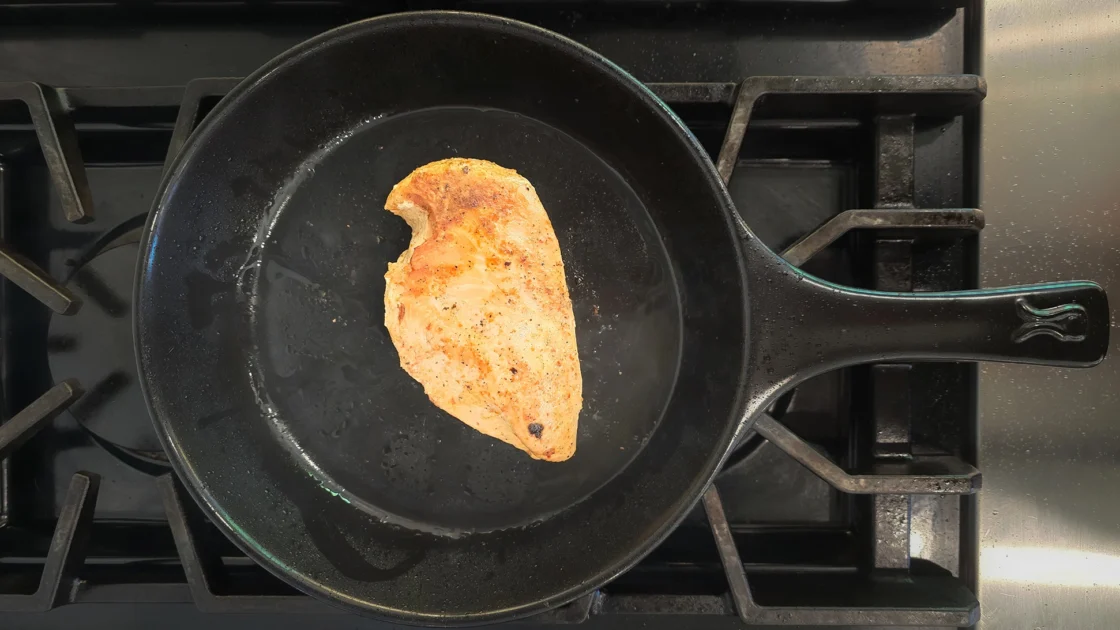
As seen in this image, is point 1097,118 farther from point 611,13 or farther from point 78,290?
point 78,290

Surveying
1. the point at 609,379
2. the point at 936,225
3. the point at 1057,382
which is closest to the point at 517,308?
the point at 609,379

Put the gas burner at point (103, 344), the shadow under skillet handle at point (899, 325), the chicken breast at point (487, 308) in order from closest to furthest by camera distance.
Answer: the shadow under skillet handle at point (899, 325)
the chicken breast at point (487, 308)
the gas burner at point (103, 344)

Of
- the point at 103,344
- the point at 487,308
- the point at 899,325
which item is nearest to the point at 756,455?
the point at 899,325

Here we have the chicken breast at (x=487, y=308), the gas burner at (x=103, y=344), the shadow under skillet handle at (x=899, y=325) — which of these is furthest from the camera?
the gas burner at (x=103, y=344)

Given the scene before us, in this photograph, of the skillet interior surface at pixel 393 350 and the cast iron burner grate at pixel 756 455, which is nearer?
the cast iron burner grate at pixel 756 455

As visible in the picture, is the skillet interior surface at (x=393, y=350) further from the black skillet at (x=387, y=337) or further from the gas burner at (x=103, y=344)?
the gas burner at (x=103, y=344)

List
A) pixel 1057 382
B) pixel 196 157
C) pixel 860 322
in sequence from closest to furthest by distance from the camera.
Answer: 1. pixel 860 322
2. pixel 196 157
3. pixel 1057 382

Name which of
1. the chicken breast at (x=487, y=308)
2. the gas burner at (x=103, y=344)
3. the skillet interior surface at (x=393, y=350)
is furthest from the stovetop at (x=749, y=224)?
the chicken breast at (x=487, y=308)
